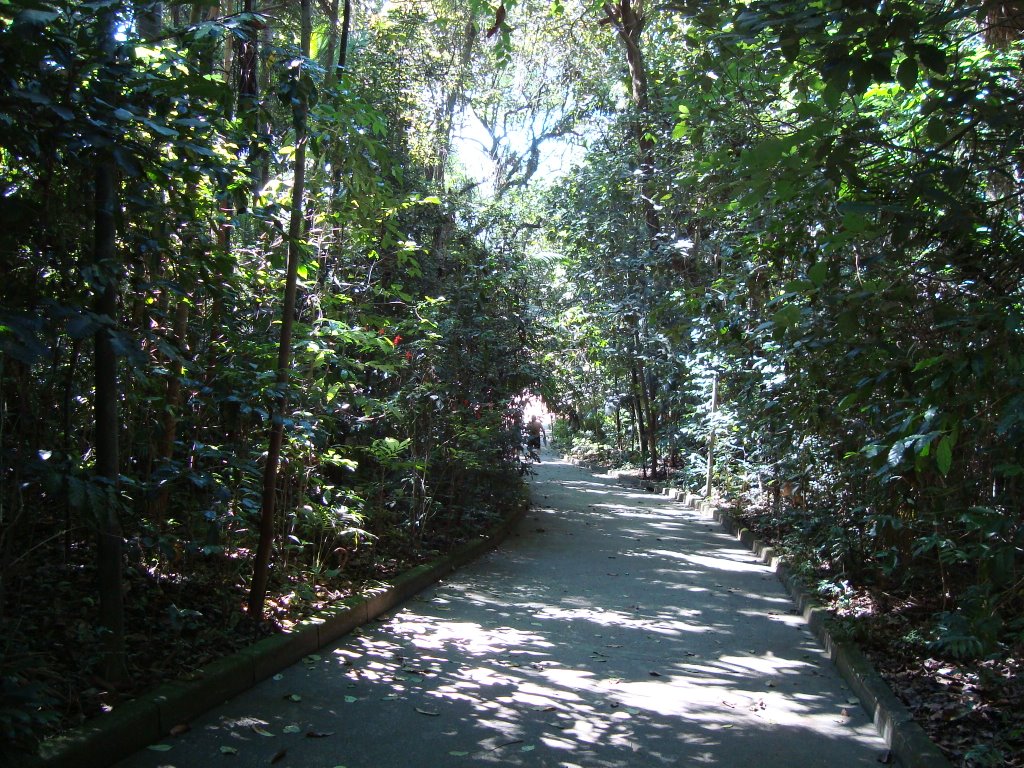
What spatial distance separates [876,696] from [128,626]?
4701mm

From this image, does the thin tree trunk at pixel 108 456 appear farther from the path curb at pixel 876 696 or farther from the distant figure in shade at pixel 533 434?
the distant figure in shade at pixel 533 434

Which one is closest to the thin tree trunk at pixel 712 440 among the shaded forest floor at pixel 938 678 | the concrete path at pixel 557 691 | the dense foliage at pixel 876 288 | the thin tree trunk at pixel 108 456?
the dense foliage at pixel 876 288

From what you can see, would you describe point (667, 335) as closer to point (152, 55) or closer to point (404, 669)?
point (404, 669)

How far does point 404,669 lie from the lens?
18.9 ft

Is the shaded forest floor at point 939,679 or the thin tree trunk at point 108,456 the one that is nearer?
the thin tree trunk at point 108,456

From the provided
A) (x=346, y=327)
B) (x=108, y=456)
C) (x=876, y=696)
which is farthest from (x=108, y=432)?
(x=876, y=696)

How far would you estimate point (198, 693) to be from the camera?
4555 mm

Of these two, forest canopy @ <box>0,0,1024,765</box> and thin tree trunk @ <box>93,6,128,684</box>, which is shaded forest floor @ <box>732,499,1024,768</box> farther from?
thin tree trunk @ <box>93,6,128,684</box>

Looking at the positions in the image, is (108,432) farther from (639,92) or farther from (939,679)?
(639,92)

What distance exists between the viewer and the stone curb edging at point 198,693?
12.0ft

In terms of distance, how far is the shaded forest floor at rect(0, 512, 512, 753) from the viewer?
11.4ft

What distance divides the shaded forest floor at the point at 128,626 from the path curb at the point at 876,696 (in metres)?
3.98

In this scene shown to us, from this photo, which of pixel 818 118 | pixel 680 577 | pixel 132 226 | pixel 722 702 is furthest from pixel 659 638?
pixel 132 226

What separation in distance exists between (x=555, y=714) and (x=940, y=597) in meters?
3.77
